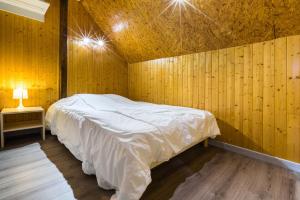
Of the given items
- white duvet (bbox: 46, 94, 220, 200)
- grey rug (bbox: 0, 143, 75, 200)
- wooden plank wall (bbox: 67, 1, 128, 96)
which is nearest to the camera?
white duvet (bbox: 46, 94, 220, 200)

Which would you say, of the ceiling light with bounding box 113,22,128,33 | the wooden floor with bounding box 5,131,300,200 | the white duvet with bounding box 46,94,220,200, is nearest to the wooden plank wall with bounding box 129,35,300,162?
the wooden floor with bounding box 5,131,300,200

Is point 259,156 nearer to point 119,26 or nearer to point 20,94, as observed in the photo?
point 119,26

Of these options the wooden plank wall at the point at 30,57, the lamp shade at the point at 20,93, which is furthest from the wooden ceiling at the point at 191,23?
the lamp shade at the point at 20,93

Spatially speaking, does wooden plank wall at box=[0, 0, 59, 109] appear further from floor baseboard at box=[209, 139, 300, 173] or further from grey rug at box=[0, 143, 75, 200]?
floor baseboard at box=[209, 139, 300, 173]

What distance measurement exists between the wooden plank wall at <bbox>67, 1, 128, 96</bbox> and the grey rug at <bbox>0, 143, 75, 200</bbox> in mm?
1660

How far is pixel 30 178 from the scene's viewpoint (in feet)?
5.65

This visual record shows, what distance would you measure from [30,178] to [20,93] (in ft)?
5.78

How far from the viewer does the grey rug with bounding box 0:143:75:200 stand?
1473mm

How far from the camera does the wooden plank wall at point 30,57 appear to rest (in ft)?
9.27

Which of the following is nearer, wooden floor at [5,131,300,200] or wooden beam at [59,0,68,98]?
wooden floor at [5,131,300,200]

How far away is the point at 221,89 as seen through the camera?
268 centimetres

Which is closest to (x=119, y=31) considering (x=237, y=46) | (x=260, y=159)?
(x=237, y=46)

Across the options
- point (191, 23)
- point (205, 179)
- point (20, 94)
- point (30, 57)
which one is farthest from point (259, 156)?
point (30, 57)

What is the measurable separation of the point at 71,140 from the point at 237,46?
2877 mm
